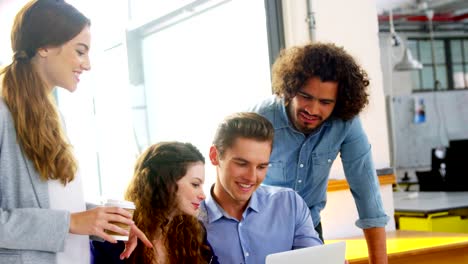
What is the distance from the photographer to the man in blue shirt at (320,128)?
2.15 meters

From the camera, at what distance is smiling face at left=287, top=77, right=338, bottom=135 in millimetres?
2123

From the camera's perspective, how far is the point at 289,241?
2.04 metres

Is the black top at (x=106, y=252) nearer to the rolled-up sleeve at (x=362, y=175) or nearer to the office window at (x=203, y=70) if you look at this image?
the rolled-up sleeve at (x=362, y=175)

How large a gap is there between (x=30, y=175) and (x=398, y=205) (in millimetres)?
3794

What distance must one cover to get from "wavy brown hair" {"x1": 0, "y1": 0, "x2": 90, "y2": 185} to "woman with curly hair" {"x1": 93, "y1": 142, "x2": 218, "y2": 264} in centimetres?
31

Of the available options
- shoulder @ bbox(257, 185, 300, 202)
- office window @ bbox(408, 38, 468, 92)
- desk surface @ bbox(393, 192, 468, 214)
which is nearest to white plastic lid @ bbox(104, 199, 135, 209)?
shoulder @ bbox(257, 185, 300, 202)

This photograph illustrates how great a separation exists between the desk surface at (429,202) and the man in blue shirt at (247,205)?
261 cm

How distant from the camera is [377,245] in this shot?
2.45 m

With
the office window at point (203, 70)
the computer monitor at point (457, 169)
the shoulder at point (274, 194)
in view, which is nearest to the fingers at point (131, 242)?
the shoulder at point (274, 194)

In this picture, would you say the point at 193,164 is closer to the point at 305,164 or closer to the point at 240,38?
the point at 305,164

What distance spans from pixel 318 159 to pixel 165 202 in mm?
715

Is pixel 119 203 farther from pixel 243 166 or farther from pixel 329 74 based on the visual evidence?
pixel 329 74

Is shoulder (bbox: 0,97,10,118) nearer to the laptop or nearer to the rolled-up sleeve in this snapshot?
the laptop

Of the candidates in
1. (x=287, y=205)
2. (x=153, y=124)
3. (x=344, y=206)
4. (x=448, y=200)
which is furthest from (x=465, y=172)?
(x=287, y=205)
